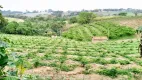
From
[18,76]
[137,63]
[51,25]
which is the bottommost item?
[51,25]

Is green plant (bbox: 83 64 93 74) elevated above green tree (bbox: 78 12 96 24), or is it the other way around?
green plant (bbox: 83 64 93 74)

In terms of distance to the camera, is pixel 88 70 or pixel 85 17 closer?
pixel 88 70

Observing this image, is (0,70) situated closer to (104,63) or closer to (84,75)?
(84,75)

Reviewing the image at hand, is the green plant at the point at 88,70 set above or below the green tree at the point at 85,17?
above

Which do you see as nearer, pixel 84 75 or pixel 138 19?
pixel 84 75

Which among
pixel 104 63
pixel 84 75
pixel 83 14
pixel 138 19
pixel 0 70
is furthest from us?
pixel 83 14

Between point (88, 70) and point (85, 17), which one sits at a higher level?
point (88, 70)

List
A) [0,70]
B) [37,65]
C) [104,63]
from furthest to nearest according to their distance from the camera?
1. [104,63]
2. [37,65]
3. [0,70]

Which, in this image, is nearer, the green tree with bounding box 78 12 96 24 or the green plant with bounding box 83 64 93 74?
the green plant with bounding box 83 64 93 74

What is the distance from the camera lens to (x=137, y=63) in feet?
76.6

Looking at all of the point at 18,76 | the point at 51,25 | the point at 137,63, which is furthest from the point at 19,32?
the point at 18,76

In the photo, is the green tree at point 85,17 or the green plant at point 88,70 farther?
the green tree at point 85,17

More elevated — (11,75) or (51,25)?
(11,75)

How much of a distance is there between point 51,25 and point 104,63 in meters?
100.0
